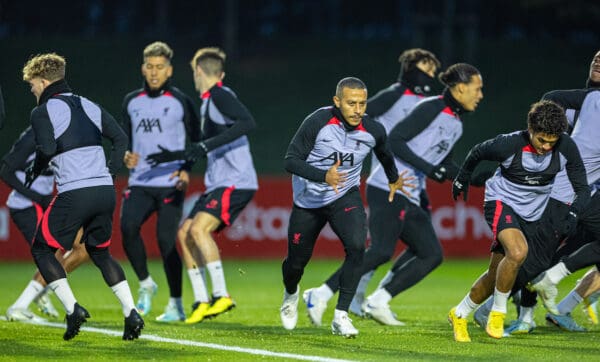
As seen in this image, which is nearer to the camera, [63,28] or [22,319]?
[22,319]

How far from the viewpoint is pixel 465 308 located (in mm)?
9984

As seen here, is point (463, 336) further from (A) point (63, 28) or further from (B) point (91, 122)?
(A) point (63, 28)

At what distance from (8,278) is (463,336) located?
1034cm

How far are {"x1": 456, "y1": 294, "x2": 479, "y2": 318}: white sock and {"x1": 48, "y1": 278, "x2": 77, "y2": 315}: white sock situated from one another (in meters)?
3.16

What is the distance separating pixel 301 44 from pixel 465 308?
29286 millimetres

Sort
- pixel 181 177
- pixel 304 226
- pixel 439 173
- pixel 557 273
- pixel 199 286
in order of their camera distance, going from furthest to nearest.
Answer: pixel 181 177 < pixel 199 286 < pixel 439 173 < pixel 557 273 < pixel 304 226

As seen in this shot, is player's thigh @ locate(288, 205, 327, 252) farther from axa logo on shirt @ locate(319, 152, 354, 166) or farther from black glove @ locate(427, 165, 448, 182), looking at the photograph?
black glove @ locate(427, 165, 448, 182)

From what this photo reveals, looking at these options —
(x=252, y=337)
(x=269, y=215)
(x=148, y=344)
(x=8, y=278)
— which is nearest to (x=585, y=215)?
(x=252, y=337)

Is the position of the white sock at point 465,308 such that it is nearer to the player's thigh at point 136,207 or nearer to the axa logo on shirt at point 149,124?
the player's thigh at point 136,207

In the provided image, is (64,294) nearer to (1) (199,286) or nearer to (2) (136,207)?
(1) (199,286)

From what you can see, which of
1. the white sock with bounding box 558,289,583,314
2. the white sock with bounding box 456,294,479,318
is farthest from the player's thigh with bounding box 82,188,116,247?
the white sock with bounding box 558,289,583,314

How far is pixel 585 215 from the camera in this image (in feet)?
35.6

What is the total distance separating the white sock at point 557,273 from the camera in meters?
10.9

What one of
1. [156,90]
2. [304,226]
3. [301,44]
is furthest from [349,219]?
[301,44]
